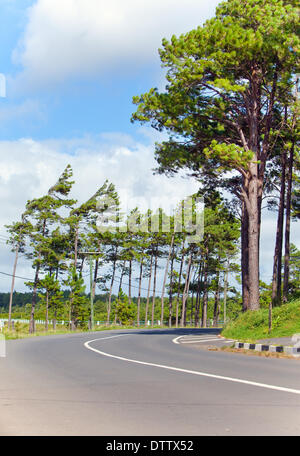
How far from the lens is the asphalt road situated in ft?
18.1

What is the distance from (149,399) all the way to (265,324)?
17.1m

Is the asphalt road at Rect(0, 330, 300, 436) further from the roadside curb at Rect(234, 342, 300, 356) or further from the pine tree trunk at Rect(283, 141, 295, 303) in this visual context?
the pine tree trunk at Rect(283, 141, 295, 303)

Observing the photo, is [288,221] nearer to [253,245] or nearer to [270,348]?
[253,245]

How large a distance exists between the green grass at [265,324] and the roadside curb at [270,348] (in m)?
0.94

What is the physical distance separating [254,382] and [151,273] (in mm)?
72968

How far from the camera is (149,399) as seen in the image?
7.32 m

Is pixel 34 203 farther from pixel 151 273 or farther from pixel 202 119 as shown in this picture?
pixel 202 119

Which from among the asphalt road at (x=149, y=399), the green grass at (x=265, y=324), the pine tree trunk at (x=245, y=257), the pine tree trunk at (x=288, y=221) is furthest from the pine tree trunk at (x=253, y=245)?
the asphalt road at (x=149, y=399)

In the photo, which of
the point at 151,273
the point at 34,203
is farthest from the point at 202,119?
the point at 151,273

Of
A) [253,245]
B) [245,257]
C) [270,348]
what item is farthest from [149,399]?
[245,257]

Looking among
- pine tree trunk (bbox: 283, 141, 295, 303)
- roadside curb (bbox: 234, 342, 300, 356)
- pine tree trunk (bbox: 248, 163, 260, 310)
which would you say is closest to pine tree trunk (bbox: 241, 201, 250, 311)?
pine tree trunk (bbox: 283, 141, 295, 303)

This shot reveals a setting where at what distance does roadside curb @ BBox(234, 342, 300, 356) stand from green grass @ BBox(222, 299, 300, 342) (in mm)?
941

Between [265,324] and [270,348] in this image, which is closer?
[270,348]

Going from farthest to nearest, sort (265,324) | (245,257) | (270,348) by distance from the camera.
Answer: (245,257), (265,324), (270,348)
